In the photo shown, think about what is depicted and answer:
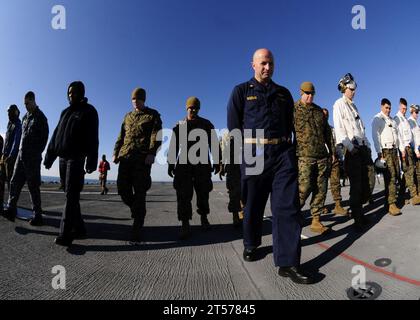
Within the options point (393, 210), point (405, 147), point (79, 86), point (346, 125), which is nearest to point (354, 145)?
point (346, 125)

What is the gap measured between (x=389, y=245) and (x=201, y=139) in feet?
9.54

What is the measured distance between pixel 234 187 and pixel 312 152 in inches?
60.6

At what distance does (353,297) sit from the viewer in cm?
167

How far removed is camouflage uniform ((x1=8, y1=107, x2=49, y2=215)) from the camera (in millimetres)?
4348

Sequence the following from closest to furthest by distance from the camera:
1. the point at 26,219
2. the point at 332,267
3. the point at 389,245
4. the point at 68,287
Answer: the point at 68,287, the point at 332,267, the point at 389,245, the point at 26,219

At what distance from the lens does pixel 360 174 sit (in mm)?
3904

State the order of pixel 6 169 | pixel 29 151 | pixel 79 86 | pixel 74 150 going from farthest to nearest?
1. pixel 6 169
2. pixel 29 151
3. pixel 79 86
4. pixel 74 150

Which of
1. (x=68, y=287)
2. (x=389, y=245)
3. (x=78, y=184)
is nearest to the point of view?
(x=68, y=287)

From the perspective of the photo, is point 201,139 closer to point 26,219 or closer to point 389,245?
point 389,245

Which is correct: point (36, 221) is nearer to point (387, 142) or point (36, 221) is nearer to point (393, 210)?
point (393, 210)

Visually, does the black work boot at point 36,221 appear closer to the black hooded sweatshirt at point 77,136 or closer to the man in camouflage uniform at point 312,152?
the black hooded sweatshirt at point 77,136

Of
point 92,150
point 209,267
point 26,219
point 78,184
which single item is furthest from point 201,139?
point 26,219

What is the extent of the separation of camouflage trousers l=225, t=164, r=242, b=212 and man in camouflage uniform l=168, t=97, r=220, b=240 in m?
0.53
